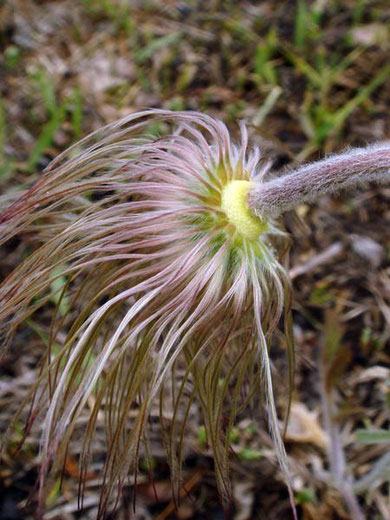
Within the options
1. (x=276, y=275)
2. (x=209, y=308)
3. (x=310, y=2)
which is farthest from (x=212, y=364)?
(x=310, y=2)

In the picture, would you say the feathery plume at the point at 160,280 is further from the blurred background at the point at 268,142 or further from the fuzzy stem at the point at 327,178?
the blurred background at the point at 268,142

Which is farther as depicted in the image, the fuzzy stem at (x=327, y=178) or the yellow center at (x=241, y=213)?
the yellow center at (x=241, y=213)

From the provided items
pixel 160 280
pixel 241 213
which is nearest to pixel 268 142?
pixel 241 213

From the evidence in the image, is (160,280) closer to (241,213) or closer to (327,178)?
(241,213)

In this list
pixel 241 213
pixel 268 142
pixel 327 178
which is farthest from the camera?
pixel 268 142

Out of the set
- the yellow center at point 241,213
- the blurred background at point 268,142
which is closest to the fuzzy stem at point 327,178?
the yellow center at point 241,213

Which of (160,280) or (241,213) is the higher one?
(241,213)

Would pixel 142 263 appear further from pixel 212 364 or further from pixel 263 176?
pixel 263 176
